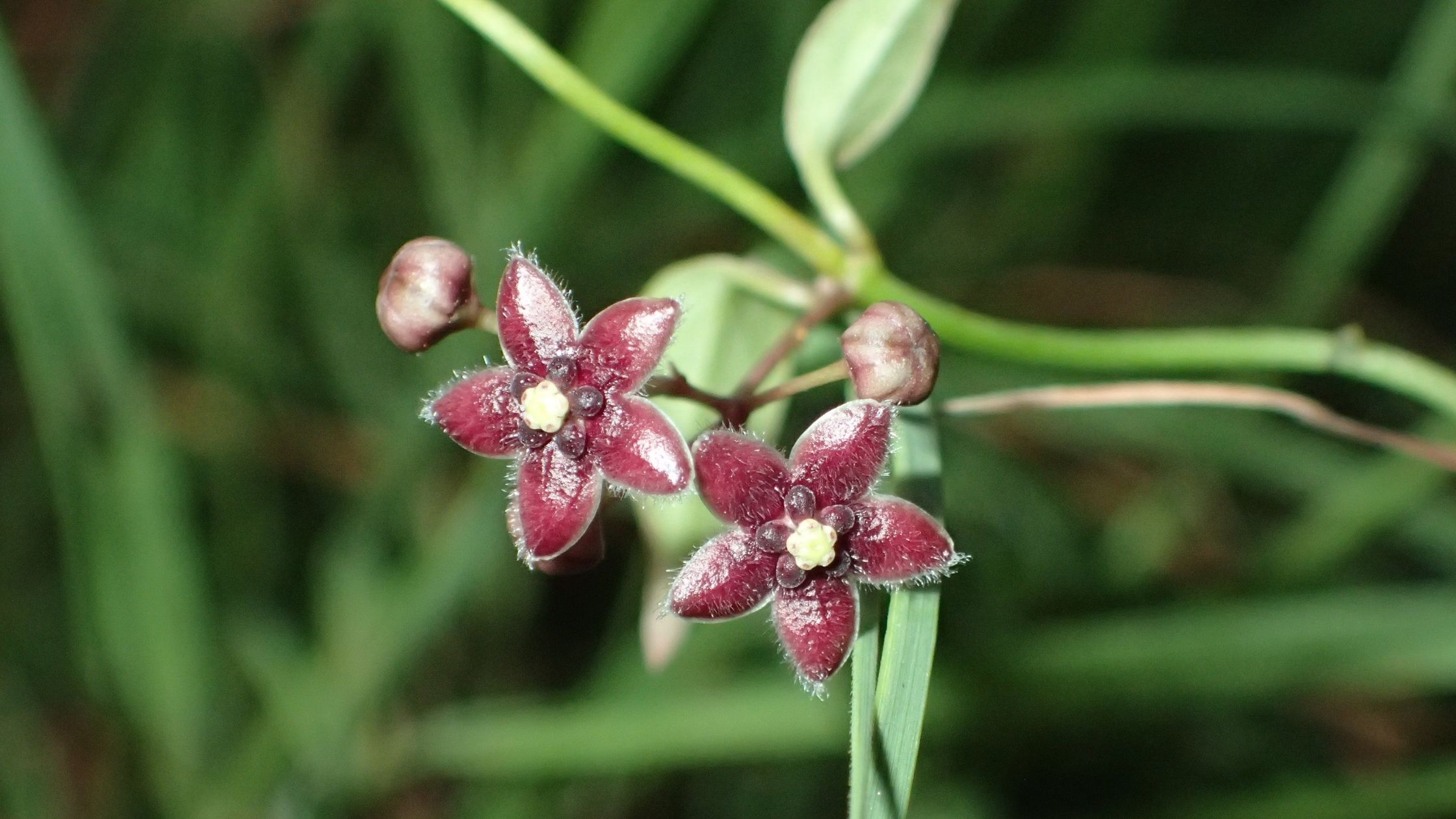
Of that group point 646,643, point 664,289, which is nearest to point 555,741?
point 646,643

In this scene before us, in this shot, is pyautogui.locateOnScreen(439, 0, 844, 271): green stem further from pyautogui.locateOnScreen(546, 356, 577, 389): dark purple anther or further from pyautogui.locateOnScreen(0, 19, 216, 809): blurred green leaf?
pyautogui.locateOnScreen(0, 19, 216, 809): blurred green leaf

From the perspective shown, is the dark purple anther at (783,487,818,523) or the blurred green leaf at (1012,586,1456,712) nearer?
the dark purple anther at (783,487,818,523)

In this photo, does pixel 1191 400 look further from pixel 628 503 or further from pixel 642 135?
pixel 628 503

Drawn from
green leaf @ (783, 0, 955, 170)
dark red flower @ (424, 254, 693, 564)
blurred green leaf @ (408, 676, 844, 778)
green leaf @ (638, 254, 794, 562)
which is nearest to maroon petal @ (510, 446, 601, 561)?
dark red flower @ (424, 254, 693, 564)

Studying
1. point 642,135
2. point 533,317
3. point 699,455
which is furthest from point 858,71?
point 699,455

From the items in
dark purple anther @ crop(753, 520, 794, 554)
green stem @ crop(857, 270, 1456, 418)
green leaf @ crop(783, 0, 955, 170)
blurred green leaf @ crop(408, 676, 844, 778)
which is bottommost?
dark purple anther @ crop(753, 520, 794, 554)

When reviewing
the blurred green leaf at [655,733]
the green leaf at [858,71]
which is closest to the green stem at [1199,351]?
the green leaf at [858,71]

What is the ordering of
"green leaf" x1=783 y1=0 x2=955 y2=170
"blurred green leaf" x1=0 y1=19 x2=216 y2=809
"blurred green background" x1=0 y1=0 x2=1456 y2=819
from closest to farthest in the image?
"green leaf" x1=783 y1=0 x2=955 y2=170
"blurred green background" x1=0 y1=0 x2=1456 y2=819
"blurred green leaf" x1=0 y1=19 x2=216 y2=809
